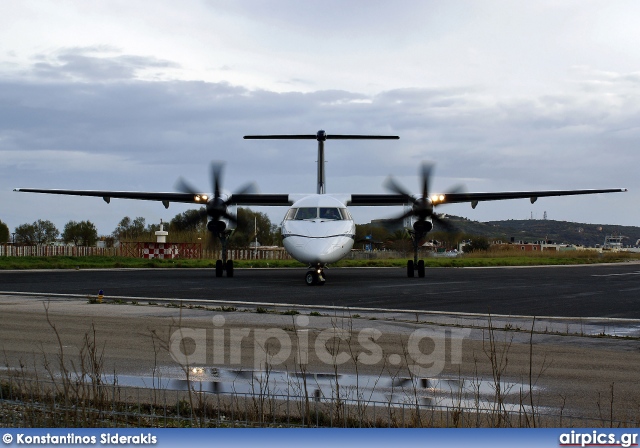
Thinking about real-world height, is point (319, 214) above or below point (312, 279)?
above

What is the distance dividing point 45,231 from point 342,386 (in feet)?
373

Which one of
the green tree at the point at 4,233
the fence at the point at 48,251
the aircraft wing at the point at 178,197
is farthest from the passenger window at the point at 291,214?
the green tree at the point at 4,233

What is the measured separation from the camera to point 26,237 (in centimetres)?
10950

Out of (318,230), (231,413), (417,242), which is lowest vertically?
(231,413)

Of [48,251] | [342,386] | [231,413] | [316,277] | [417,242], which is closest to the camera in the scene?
[231,413]

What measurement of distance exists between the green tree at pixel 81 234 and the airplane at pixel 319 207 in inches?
2563

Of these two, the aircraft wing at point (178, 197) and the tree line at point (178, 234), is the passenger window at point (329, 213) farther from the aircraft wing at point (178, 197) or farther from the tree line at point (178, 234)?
the tree line at point (178, 234)

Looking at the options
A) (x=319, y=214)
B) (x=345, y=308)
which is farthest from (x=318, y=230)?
(x=345, y=308)

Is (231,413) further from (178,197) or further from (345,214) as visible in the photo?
(178,197)

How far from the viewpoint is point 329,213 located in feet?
88.3

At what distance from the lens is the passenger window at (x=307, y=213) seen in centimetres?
2675

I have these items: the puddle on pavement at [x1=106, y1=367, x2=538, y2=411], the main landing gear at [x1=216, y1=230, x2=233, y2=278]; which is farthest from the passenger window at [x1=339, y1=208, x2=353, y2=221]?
the puddle on pavement at [x1=106, y1=367, x2=538, y2=411]

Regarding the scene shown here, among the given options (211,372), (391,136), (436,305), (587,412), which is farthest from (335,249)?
(587,412)

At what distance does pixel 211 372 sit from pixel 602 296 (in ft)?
55.7
